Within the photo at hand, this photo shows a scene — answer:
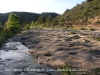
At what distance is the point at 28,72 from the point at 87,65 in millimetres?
3767

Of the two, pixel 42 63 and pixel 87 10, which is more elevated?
pixel 87 10

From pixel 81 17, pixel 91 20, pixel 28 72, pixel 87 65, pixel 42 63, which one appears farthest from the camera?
pixel 81 17

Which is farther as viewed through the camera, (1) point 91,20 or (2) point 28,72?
(1) point 91,20

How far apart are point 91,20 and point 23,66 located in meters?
63.5

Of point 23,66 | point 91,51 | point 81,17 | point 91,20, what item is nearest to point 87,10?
point 81,17

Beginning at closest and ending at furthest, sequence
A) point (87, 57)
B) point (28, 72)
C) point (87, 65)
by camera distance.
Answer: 1. point (28, 72)
2. point (87, 65)
3. point (87, 57)

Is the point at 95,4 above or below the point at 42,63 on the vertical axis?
above

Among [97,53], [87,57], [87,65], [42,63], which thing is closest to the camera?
[87,65]

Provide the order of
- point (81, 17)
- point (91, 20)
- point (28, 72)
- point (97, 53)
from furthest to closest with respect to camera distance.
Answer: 1. point (81, 17)
2. point (91, 20)
3. point (97, 53)
4. point (28, 72)

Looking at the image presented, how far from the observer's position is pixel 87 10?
272 feet

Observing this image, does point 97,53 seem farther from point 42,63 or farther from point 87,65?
point 42,63

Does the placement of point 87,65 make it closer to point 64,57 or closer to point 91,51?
point 64,57

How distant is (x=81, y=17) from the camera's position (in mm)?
81000

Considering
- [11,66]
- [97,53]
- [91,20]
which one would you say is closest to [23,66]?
[11,66]
